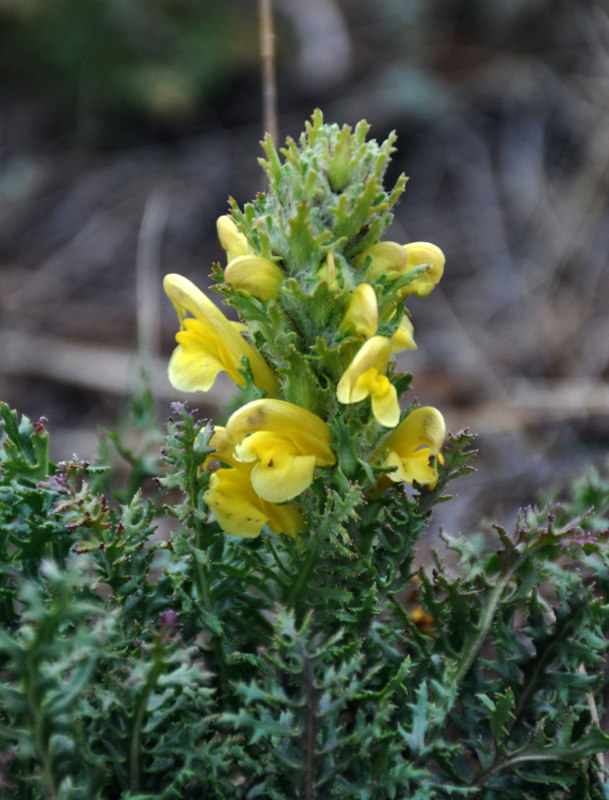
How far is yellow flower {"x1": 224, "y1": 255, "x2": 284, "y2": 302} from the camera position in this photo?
1.23 meters

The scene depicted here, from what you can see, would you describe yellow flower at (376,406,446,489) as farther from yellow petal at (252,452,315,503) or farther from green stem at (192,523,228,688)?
green stem at (192,523,228,688)

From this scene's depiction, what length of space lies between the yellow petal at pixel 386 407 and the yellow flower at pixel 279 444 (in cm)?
12

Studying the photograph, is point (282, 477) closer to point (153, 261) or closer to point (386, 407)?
point (386, 407)

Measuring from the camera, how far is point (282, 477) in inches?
48.8

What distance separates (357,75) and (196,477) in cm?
487

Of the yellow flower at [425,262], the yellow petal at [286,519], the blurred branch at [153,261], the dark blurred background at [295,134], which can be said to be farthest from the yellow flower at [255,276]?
the blurred branch at [153,261]

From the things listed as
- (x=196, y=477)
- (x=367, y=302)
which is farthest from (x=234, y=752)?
(x=367, y=302)

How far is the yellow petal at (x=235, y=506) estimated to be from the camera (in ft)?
4.27

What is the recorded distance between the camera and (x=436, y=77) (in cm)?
531

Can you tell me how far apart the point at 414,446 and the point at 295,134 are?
3958 millimetres

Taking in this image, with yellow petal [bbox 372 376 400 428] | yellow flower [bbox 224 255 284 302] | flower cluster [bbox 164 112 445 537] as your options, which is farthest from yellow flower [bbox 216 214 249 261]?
yellow petal [bbox 372 376 400 428]

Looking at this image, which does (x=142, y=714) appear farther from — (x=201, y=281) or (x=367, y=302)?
(x=201, y=281)

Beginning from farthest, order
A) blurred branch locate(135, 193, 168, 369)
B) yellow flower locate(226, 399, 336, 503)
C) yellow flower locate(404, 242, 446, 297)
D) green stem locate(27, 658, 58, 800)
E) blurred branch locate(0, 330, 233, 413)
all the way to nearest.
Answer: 1. blurred branch locate(135, 193, 168, 369)
2. blurred branch locate(0, 330, 233, 413)
3. yellow flower locate(404, 242, 446, 297)
4. yellow flower locate(226, 399, 336, 503)
5. green stem locate(27, 658, 58, 800)

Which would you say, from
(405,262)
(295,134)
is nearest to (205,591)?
(405,262)
